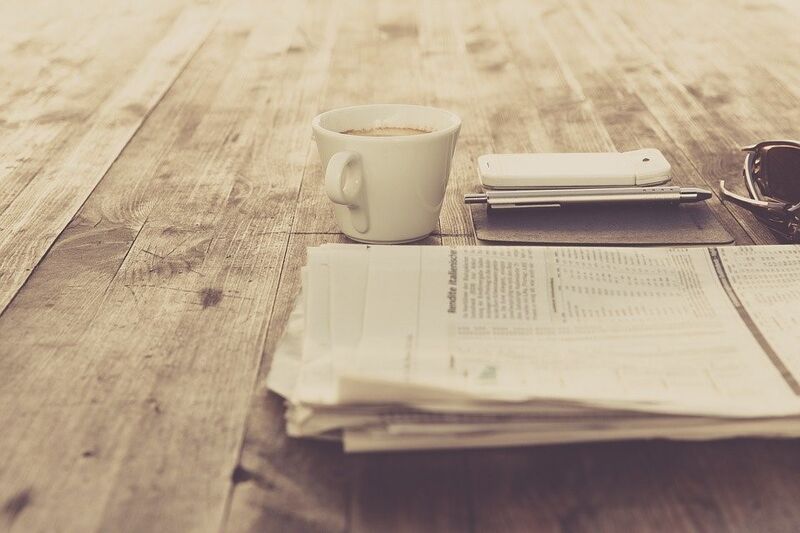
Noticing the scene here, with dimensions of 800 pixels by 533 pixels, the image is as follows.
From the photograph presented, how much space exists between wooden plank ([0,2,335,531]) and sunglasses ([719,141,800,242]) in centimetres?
42

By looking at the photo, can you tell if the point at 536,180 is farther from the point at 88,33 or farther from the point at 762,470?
the point at 88,33

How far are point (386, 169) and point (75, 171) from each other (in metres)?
0.44

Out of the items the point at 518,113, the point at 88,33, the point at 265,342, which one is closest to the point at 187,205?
the point at 265,342

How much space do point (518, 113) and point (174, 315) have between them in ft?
2.19

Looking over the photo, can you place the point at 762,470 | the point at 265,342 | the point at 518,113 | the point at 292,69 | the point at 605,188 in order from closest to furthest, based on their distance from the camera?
the point at 762,470
the point at 265,342
the point at 605,188
the point at 518,113
the point at 292,69

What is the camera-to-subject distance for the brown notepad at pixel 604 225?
2.26 ft

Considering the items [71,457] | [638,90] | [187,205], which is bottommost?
[638,90]

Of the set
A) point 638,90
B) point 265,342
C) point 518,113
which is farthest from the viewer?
point 638,90

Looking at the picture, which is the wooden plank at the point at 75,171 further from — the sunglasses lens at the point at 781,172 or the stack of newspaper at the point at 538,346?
the sunglasses lens at the point at 781,172

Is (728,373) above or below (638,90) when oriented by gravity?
above

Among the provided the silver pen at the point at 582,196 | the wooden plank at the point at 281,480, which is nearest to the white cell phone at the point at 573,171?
the silver pen at the point at 582,196

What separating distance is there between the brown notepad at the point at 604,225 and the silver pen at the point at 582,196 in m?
0.01

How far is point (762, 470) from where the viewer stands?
16.3 inches

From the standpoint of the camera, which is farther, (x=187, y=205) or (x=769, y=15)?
(x=769, y=15)
